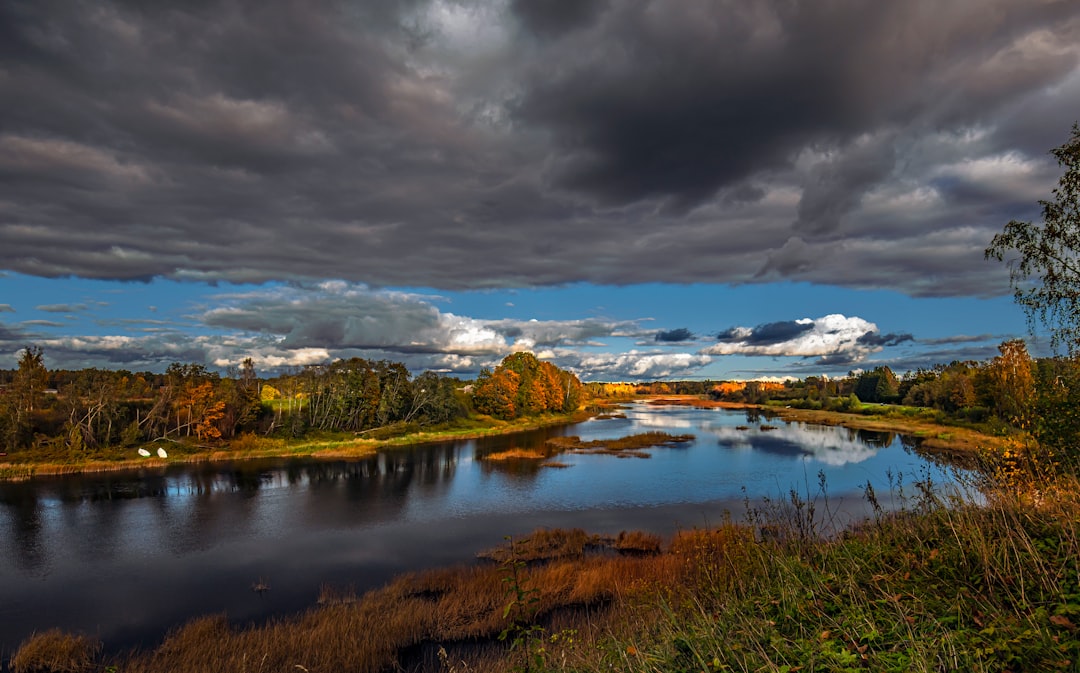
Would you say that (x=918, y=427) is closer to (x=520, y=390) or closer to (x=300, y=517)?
(x=520, y=390)

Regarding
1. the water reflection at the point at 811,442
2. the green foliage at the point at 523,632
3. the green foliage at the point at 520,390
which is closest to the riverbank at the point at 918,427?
the water reflection at the point at 811,442

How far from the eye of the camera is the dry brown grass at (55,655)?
14047 millimetres

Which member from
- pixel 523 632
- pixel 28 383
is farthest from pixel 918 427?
pixel 28 383

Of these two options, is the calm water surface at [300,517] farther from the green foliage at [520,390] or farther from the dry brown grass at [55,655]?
the green foliage at [520,390]

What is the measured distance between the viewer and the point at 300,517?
3272 centimetres

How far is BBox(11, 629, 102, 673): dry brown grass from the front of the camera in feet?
46.1

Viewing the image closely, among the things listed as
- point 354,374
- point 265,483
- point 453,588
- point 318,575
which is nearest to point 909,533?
point 453,588

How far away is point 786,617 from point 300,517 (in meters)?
32.4

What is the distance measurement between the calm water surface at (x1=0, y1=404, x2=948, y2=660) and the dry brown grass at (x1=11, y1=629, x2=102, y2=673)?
1014 millimetres

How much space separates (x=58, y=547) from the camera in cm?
2666

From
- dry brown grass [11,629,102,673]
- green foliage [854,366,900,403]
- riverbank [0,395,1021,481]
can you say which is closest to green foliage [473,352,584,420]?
riverbank [0,395,1021,481]

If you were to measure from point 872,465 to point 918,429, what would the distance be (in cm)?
4020

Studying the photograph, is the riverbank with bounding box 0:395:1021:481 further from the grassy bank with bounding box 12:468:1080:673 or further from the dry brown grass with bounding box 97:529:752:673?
the grassy bank with bounding box 12:468:1080:673

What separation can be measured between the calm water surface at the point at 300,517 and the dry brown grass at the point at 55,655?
1.01 metres
